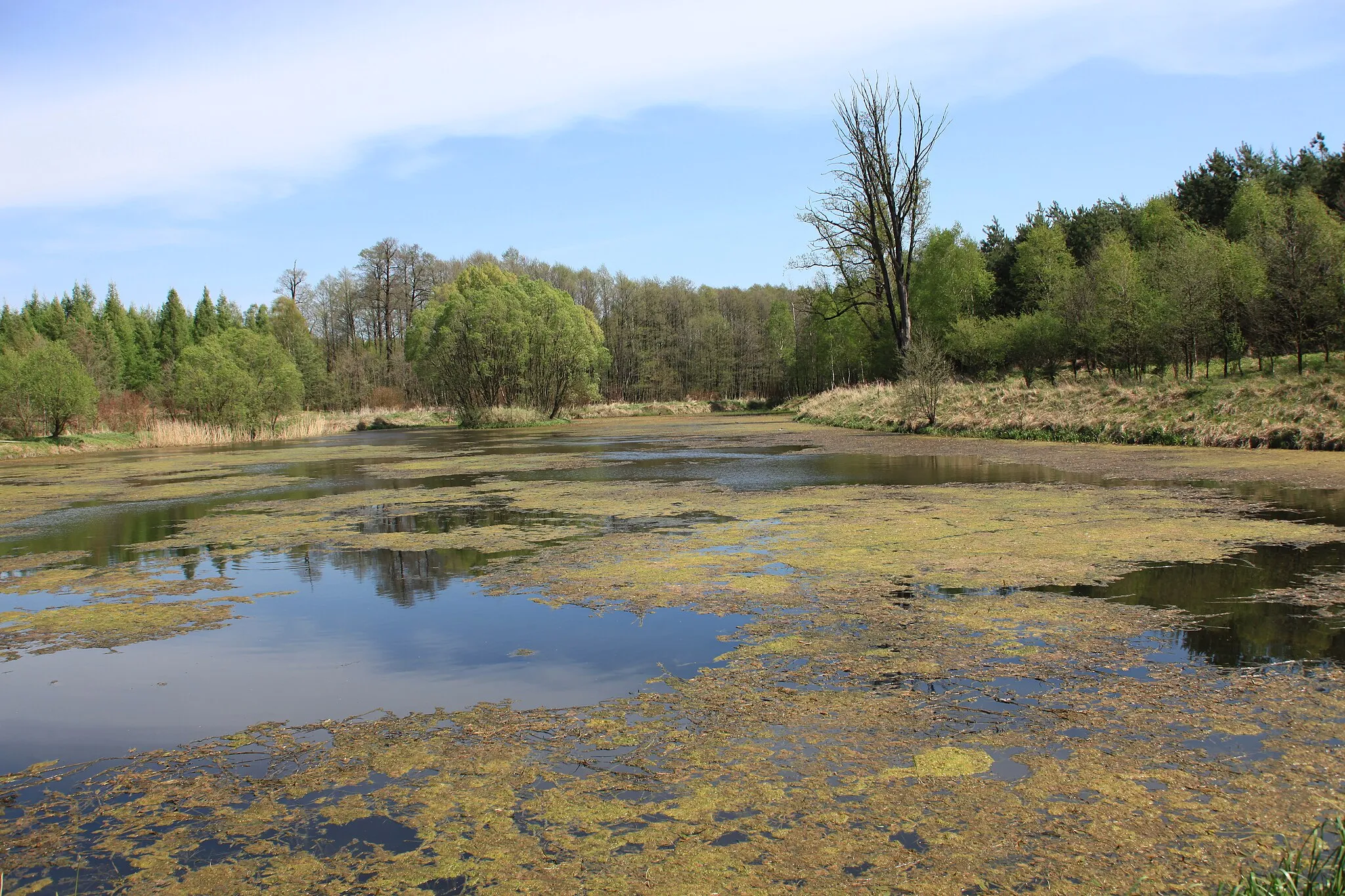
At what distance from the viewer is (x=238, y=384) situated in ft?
123

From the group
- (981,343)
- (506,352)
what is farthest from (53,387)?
(981,343)

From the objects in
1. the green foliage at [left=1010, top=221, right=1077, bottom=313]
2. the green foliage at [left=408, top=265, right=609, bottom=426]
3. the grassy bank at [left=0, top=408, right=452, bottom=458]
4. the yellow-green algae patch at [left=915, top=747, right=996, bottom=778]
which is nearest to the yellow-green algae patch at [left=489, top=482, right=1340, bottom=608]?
the yellow-green algae patch at [left=915, top=747, right=996, bottom=778]

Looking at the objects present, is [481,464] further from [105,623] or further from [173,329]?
[173,329]

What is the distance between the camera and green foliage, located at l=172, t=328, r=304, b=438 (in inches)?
1451

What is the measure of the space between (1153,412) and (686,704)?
1928 centimetres

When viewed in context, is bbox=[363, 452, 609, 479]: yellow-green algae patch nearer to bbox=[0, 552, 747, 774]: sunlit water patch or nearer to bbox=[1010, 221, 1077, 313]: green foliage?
bbox=[0, 552, 747, 774]: sunlit water patch

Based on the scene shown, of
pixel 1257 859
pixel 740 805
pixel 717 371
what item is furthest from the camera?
pixel 717 371

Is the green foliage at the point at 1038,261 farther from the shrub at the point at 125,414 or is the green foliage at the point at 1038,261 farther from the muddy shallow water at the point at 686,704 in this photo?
the shrub at the point at 125,414

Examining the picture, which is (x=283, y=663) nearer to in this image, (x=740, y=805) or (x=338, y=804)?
(x=338, y=804)

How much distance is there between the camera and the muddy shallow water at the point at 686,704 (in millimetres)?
2906

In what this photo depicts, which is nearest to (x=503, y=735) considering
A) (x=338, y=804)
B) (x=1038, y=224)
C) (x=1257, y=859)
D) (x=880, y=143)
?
(x=338, y=804)

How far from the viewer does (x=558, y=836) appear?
3.02 meters

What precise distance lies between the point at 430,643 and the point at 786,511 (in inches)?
234

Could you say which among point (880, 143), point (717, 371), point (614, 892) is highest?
point (880, 143)
